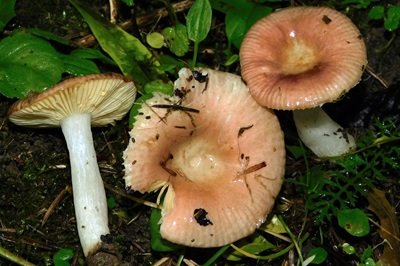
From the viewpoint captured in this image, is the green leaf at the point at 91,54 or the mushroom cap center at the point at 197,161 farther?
the green leaf at the point at 91,54

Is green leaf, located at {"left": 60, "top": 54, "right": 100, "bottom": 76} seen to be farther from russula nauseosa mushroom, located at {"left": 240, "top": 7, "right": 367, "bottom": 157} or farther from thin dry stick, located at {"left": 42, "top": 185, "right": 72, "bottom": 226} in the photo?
russula nauseosa mushroom, located at {"left": 240, "top": 7, "right": 367, "bottom": 157}

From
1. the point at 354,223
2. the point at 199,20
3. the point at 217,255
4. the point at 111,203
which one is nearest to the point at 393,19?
the point at 199,20

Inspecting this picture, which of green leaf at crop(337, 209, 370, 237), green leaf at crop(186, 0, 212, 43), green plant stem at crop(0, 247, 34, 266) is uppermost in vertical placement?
green leaf at crop(186, 0, 212, 43)

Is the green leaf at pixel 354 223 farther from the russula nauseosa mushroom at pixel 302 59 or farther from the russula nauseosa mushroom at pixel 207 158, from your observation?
the russula nauseosa mushroom at pixel 302 59

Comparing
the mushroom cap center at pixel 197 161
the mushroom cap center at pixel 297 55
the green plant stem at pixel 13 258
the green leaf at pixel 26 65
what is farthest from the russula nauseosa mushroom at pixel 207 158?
the green plant stem at pixel 13 258

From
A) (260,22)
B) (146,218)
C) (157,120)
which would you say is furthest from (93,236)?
(260,22)

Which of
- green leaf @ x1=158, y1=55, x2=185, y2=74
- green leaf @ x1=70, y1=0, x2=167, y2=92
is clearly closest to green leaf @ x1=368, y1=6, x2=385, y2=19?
green leaf @ x1=158, y1=55, x2=185, y2=74

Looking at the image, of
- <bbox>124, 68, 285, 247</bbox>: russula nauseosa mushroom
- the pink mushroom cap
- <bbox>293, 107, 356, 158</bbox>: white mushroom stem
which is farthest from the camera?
<bbox>293, 107, 356, 158</bbox>: white mushroom stem
